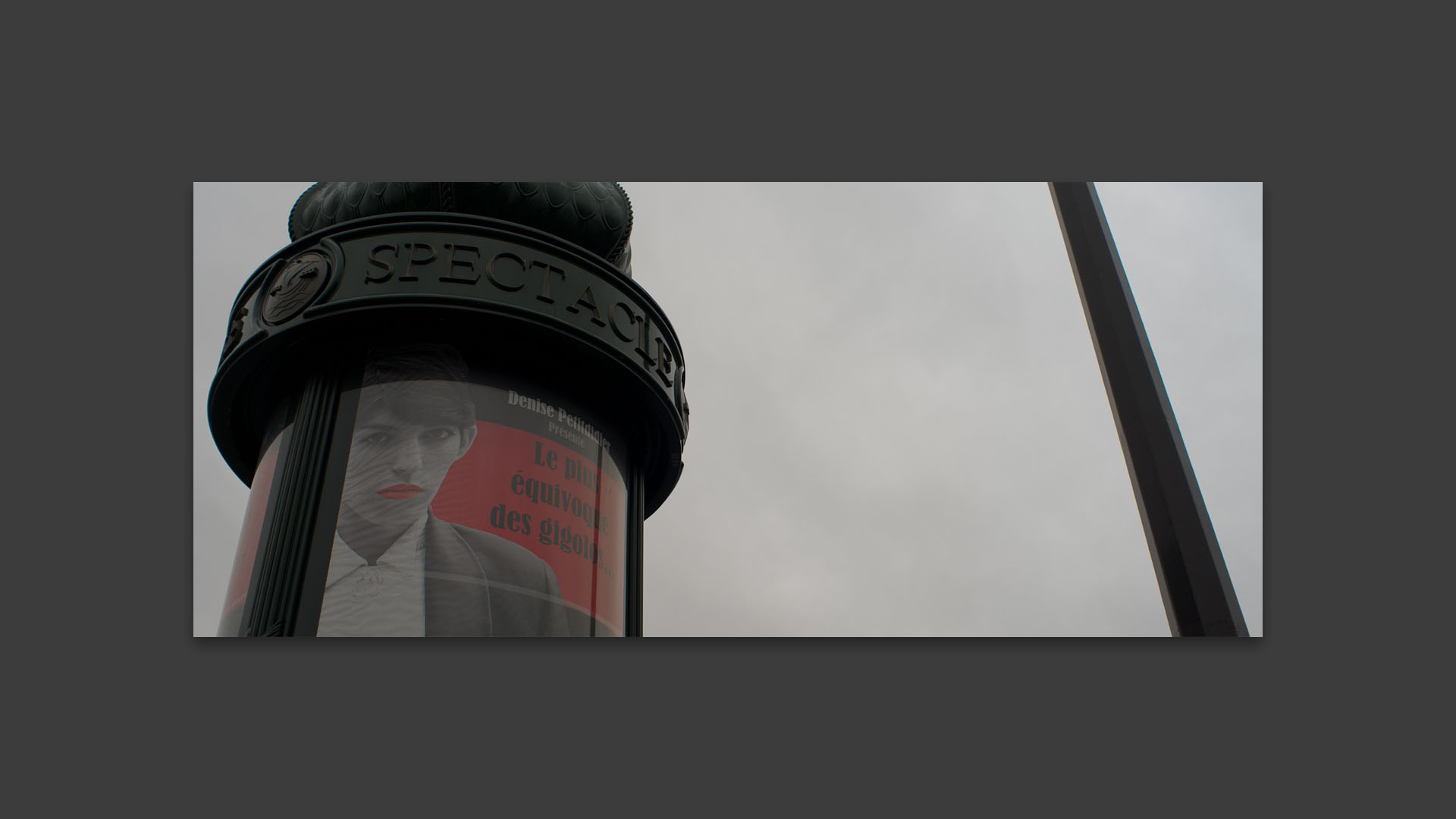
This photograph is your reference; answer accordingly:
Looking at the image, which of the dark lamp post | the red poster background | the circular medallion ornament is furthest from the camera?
the circular medallion ornament

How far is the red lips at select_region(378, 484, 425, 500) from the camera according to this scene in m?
5.37

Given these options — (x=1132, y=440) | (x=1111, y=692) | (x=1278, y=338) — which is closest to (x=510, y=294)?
(x=1132, y=440)

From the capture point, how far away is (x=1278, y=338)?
5457 mm

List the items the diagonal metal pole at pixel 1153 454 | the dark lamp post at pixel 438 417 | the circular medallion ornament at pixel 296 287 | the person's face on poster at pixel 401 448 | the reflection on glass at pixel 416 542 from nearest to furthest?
the diagonal metal pole at pixel 1153 454 → the reflection on glass at pixel 416 542 → the dark lamp post at pixel 438 417 → the person's face on poster at pixel 401 448 → the circular medallion ornament at pixel 296 287

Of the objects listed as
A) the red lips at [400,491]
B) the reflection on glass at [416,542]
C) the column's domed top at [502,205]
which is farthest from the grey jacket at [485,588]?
the column's domed top at [502,205]

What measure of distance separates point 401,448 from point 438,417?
27 centimetres

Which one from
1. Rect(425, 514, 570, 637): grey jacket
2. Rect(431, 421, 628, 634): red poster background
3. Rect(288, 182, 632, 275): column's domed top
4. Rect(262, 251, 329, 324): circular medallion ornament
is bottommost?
Rect(425, 514, 570, 637): grey jacket

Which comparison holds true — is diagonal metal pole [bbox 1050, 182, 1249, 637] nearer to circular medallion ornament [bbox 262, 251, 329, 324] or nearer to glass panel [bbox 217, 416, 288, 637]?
circular medallion ornament [bbox 262, 251, 329, 324]

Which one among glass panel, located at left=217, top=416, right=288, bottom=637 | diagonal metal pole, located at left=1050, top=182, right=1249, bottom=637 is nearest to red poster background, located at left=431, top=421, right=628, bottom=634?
glass panel, located at left=217, top=416, right=288, bottom=637

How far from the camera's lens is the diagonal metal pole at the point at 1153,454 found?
4523 mm

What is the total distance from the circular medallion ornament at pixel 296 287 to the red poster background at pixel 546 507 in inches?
46.8

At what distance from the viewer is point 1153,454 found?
15.5ft

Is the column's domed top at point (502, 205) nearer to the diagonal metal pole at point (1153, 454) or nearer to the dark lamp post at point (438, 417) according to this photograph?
the dark lamp post at point (438, 417)

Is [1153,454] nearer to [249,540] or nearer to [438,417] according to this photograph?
[438,417]
